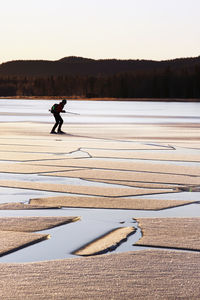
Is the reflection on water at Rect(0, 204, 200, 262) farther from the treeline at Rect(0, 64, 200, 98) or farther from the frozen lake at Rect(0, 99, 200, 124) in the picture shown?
the treeline at Rect(0, 64, 200, 98)

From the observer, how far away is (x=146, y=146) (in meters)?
15.0

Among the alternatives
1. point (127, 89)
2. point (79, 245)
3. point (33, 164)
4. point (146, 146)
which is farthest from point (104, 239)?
point (127, 89)

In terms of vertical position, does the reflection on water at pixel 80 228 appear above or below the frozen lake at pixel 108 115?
above

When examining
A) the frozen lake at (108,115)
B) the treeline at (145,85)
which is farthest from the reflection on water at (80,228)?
the treeline at (145,85)

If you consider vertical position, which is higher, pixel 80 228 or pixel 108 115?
pixel 80 228

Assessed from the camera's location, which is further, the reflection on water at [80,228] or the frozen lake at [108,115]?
the frozen lake at [108,115]

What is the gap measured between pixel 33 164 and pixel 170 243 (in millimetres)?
5881

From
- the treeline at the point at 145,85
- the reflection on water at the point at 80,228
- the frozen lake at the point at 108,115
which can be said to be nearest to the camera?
the reflection on water at the point at 80,228

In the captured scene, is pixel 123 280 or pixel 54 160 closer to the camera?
pixel 123 280

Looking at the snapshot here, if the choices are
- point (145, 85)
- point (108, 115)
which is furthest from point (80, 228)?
point (145, 85)

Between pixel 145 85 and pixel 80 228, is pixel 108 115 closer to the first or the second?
pixel 80 228

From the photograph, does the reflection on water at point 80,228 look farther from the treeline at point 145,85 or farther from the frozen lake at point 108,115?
the treeline at point 145,85

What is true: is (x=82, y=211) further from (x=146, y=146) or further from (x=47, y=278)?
(x=146, y=146)

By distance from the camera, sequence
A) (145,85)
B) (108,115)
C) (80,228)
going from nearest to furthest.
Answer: (80,228), (108,115), (145,85)
